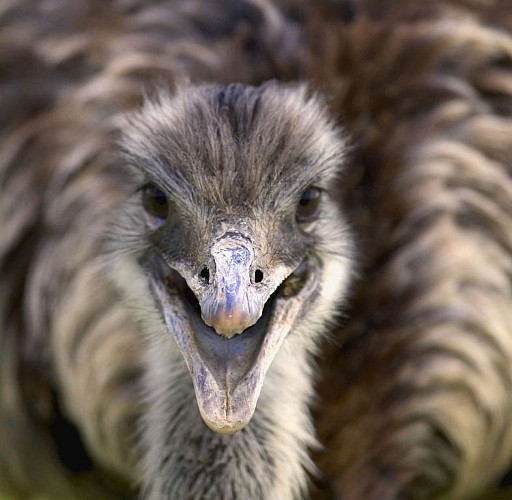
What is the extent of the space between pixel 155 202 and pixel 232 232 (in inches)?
12.2

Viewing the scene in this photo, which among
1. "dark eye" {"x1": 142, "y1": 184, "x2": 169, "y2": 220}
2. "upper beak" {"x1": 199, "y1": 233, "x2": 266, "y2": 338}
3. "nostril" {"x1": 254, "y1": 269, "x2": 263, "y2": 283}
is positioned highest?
"dark eye" {"x1": 142, "y1": 184, "x2": 169, "y2": 220}

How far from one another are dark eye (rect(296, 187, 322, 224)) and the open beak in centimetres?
20

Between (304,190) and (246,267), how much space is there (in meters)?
0.38

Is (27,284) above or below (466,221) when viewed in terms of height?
below

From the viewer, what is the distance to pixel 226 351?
2.47 m

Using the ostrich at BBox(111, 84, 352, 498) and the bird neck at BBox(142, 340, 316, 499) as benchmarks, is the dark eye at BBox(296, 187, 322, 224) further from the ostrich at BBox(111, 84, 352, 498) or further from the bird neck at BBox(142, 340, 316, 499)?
the bird neck at BBox(142, 340, 316, 499)

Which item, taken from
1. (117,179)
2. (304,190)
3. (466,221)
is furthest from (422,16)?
(304,190)

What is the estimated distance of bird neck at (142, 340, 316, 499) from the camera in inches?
107

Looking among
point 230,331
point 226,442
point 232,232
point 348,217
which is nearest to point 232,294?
point 230,331

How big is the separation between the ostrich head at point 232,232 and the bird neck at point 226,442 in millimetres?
65

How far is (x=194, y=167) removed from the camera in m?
2.67

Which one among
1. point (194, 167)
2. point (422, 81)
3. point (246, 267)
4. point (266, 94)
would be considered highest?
point (422, 81)

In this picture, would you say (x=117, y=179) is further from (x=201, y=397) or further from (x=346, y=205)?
(x=201, y=397)

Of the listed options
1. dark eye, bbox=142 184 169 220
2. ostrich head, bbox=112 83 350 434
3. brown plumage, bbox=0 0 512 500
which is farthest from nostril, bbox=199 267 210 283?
brown plumage, bbox=0 0 512 500
